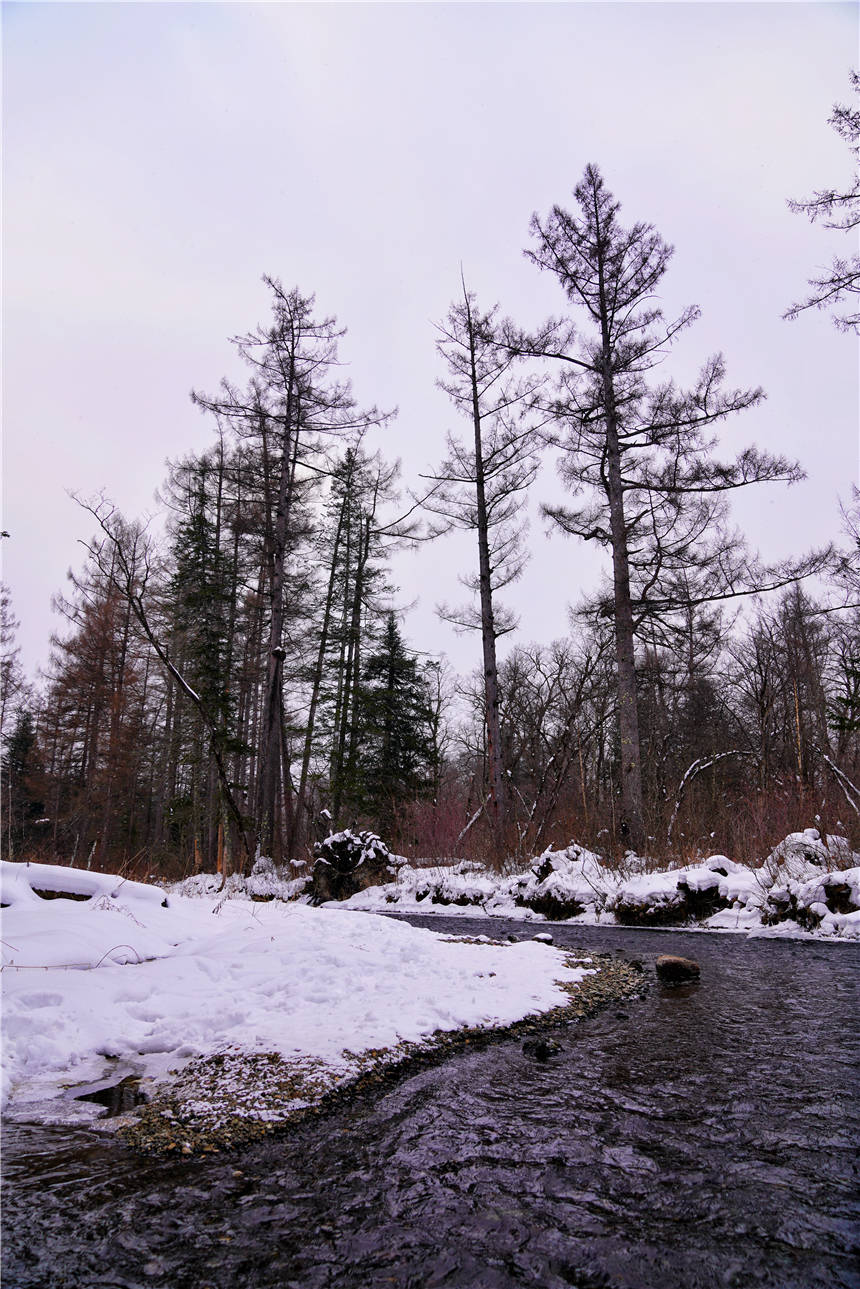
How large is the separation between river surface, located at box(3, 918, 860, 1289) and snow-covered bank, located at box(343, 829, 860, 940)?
487 cm

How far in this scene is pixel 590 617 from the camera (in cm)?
1509

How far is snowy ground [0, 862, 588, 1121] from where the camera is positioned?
3492mm

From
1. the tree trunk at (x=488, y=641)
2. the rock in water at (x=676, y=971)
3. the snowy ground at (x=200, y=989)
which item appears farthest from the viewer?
the tree trunk at (x=488, y=641)

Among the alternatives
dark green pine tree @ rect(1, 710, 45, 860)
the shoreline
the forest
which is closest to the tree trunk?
the forest

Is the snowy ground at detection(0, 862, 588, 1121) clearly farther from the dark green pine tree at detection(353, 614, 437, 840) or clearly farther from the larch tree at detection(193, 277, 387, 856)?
the dark green pine tree at detection(353, 614, 437, 840)

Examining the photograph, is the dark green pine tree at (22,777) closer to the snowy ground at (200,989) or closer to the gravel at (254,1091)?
the snowy ground at (200,989)

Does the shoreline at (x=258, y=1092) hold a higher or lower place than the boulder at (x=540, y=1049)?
higher

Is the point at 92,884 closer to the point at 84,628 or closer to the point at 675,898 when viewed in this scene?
the point at 675,898

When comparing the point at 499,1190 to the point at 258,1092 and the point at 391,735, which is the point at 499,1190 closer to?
the point at 258,1092

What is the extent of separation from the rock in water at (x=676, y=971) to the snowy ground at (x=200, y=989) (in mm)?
751

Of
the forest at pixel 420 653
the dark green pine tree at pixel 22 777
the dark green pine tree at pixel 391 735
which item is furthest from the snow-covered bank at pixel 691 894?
the dark green pine tree at pixel 22 777

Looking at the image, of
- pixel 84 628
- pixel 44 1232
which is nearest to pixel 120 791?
pixel 84 628

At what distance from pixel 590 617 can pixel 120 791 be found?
17546mm

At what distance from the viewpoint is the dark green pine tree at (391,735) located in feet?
72.2
